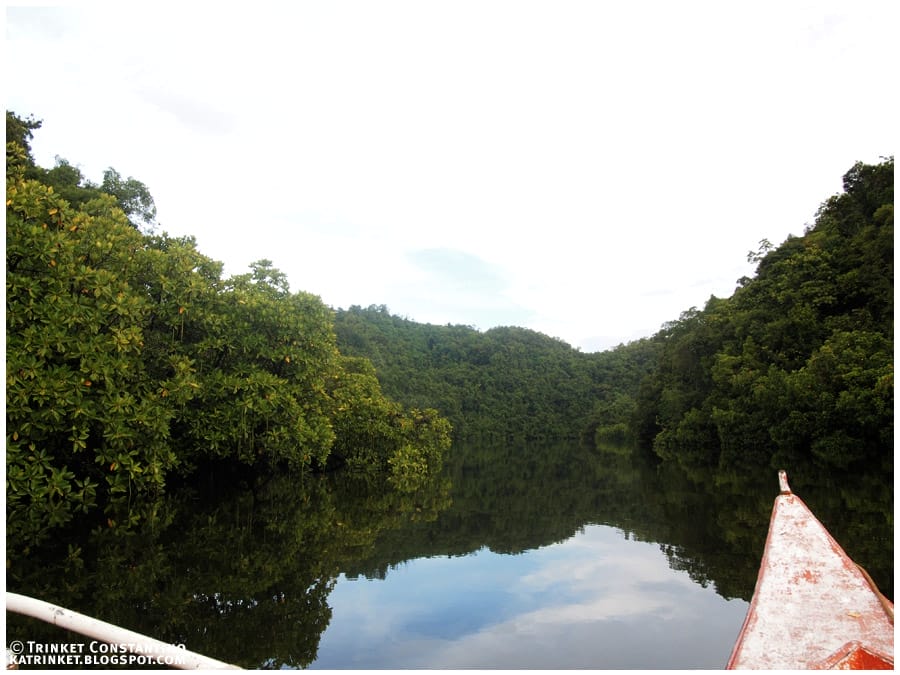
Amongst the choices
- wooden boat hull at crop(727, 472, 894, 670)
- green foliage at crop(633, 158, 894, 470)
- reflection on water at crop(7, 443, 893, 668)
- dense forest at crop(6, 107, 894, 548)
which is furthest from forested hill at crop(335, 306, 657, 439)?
wooden boat hull at crop(727, 472, 894, 670)

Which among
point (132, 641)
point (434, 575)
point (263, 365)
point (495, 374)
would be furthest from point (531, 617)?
point (495, 374)

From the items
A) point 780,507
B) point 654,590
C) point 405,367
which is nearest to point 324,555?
point 654,590

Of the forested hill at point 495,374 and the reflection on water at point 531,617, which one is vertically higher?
the forested hill at point 495,374

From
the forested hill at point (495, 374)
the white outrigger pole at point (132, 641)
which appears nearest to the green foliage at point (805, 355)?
the white outrigger pole at point (132, 641)

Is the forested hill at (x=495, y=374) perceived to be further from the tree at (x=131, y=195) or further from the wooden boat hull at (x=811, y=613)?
the wooden boat hull at (x=811, y=613)

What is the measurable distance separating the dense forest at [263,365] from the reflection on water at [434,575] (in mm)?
1700

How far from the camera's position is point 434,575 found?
7039 millimetres

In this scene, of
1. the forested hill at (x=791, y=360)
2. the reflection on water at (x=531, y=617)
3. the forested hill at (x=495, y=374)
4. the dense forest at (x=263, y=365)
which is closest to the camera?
the reflection on water at (x=531, y=617)

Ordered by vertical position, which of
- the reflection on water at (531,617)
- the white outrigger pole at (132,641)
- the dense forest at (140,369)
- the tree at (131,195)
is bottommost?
the reflection on water at (531,617)

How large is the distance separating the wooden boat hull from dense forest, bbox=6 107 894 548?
888 cm

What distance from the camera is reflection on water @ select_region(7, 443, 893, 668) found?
4789mm

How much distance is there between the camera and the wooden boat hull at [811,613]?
349cm

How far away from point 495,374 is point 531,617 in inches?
2302

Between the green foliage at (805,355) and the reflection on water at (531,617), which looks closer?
the reflection on water at (531,617)
